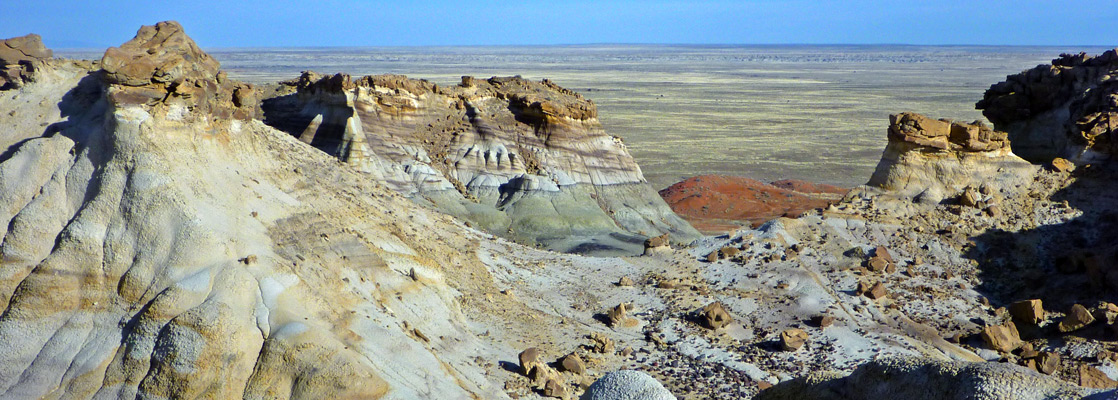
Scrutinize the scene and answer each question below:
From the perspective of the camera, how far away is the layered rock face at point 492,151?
73.7ft

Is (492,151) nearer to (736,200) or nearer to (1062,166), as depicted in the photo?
(736,200)

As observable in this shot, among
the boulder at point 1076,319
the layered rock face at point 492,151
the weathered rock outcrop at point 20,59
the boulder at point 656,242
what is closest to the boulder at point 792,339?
the boulder at point 1076,319

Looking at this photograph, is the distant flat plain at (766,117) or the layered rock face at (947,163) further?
the distant flat plain at (766,117)

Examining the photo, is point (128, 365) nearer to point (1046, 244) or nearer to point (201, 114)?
point (201, 114)

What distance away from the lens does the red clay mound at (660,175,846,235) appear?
28328 millimetres

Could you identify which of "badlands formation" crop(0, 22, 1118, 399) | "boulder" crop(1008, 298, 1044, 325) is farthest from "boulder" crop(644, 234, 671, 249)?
"boulder" crop(1008, 298, 1044, 325)

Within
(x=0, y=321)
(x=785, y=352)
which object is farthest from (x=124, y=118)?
(x=785, y=352)

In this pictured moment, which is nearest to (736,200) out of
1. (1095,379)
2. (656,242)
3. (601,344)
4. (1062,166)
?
(1062,166)

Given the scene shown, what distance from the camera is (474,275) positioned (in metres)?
13.2

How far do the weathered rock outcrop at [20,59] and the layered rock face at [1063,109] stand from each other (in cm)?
1858

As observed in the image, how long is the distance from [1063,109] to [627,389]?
16.6 metres

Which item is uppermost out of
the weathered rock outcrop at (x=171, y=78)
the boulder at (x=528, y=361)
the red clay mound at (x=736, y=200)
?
the weathered rock outcrop at (x=171, y=78)

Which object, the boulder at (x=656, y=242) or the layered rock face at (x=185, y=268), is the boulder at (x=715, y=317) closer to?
the boulder at (x=656, y=242)

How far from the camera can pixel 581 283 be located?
567 inches
